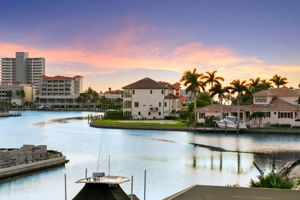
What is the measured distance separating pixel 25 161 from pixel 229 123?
164ft

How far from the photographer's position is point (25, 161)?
33250mm

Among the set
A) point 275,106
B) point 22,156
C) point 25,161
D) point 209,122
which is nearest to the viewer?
point 22,156

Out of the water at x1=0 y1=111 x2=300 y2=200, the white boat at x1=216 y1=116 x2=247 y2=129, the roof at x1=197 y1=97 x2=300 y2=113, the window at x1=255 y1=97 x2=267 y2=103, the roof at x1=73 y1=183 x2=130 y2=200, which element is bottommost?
the water at x1=0 y1=111 x2=300 y2=200

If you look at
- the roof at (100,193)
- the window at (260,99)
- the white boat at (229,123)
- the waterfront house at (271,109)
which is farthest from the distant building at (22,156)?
the window at (260,99)

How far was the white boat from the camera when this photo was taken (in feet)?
252

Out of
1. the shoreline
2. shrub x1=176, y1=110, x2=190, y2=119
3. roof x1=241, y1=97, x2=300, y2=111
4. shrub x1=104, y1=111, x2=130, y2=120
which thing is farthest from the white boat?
shrub x1=104, y1=111, x2=130, y2=120

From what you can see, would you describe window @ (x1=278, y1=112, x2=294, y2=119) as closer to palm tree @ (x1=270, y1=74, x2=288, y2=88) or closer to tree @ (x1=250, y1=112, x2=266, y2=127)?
tree @ (x1=250, y1=112, x2=266, y2=127)

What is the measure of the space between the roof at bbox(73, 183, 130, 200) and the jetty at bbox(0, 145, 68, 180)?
16433mm

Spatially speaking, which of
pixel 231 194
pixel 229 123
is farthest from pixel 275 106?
pixel 231 194

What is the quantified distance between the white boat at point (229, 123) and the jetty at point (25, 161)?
4516 centimetres

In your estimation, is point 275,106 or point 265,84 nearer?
point 275,106

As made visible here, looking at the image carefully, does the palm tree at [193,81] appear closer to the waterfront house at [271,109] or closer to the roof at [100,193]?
the waterfront house at [271,109]

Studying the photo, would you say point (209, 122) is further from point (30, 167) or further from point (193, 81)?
point (30, 167)

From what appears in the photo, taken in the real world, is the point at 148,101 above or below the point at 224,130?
above
